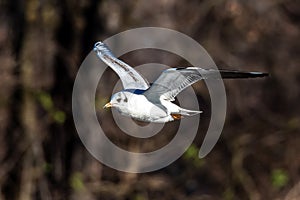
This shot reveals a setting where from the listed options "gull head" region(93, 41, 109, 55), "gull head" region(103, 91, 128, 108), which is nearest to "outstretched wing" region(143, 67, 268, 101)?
"gull head" region(103, 91, 128, 108)

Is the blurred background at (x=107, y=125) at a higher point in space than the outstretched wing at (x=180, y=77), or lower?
lower

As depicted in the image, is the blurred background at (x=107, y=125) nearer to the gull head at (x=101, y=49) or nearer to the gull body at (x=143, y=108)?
the gull head at (x=101, y=49)

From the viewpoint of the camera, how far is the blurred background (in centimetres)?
927

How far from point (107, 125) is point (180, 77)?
4502 mm

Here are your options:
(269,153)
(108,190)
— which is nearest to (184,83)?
(108,190)

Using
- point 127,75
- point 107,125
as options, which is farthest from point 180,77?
point 107,125

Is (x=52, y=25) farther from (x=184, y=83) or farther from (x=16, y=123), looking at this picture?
(x=184, y=83)

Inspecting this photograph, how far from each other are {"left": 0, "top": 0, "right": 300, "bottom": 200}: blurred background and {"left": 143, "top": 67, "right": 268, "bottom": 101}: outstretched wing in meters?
3.58

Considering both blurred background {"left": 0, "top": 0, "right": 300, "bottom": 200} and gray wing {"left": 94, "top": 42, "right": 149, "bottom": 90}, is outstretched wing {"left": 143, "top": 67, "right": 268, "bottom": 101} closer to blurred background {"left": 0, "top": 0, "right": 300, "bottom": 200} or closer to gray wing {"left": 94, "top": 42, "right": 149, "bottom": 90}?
gray wing {"left": 94, "top": 42, "right": 149, "bottom": 90}

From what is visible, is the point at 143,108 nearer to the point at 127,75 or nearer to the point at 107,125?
the point at 127,75

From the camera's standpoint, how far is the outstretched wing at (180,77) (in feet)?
16.5

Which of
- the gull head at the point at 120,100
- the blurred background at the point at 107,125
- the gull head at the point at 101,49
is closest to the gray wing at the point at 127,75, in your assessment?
the gull head at the point at 101,49

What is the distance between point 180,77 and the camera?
16.8 feet

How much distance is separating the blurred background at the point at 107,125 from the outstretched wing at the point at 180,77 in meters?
3.58
